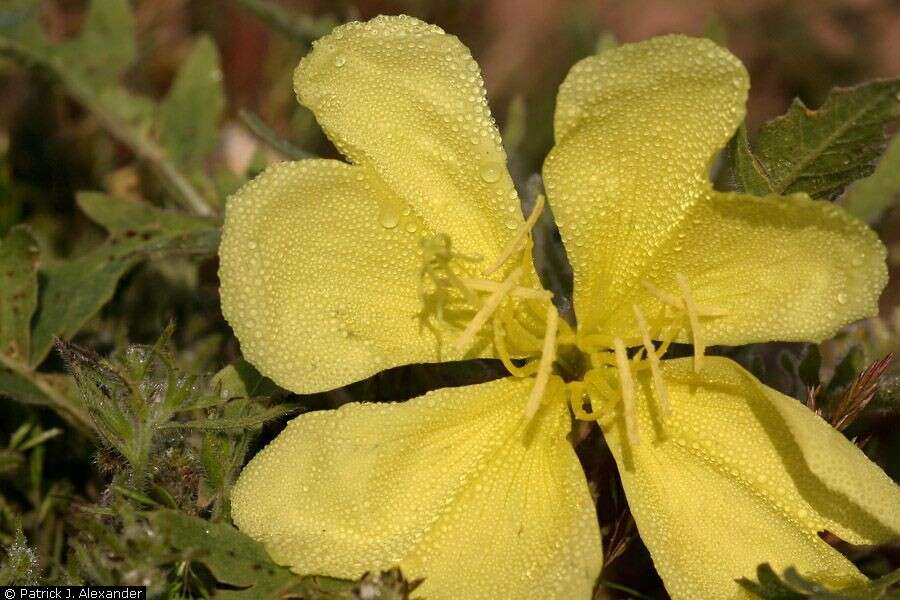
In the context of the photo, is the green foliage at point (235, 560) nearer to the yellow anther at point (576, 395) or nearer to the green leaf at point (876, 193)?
the yellow anther at point (576, 395)

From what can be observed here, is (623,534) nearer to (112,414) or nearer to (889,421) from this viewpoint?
(889,421)

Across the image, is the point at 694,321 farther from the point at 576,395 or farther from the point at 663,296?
the point at 576,395

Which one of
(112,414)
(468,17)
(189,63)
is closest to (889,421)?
(112,414)

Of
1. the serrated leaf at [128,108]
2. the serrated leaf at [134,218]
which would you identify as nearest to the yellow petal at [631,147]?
the serrated leaf at [134,218]

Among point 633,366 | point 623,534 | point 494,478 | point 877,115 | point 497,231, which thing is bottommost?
point 623,534

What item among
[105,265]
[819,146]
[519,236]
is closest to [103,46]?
[105,265]
